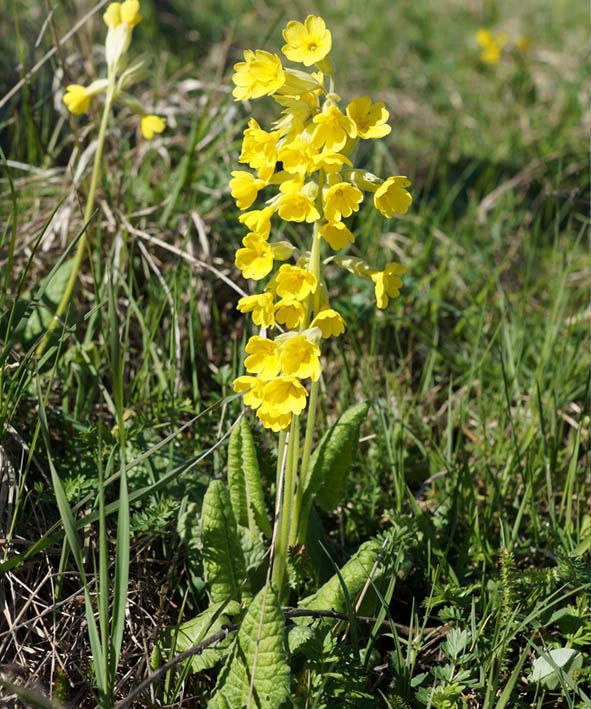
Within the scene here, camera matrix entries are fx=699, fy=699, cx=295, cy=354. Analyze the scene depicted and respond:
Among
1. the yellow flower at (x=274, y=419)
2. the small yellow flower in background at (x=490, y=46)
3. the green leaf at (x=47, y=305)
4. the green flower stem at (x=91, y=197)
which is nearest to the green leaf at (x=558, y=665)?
the yellow flower at (x=274, y=419)

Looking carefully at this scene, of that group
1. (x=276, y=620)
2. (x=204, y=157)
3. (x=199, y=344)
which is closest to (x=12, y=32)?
(x=204, y=157)

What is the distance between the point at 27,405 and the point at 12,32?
11.5 ft

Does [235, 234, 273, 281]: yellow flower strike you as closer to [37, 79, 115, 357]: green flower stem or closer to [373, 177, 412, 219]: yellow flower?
[373, 177, 412, 219]: yellow flower

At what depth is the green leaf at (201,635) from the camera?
68.6 inches

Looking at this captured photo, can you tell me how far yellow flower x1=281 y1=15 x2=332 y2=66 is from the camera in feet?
5.33

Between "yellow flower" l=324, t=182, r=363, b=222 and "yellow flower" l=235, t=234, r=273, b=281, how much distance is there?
187 millimetres

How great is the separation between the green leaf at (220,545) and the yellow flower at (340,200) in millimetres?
774

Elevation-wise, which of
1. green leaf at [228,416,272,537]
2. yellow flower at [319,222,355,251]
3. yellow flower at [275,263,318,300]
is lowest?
green leaf at [228,416,272,537]

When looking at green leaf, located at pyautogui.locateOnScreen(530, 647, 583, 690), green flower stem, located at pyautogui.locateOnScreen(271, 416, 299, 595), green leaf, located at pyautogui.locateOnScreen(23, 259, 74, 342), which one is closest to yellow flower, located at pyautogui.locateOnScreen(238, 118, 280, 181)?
green flower stem, located at pyautogui.locateOnScreen(271, 416, 299, 595)

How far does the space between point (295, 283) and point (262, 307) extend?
0.33 ft

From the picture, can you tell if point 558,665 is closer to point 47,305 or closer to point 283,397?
point 283,397

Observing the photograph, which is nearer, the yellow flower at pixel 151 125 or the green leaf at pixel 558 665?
the green leaf at pixel 558 665

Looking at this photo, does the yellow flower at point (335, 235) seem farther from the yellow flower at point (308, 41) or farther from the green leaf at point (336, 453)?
the green leaf at point (336, 453)

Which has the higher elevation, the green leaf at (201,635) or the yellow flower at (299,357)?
the yellow flower at (299,357)
